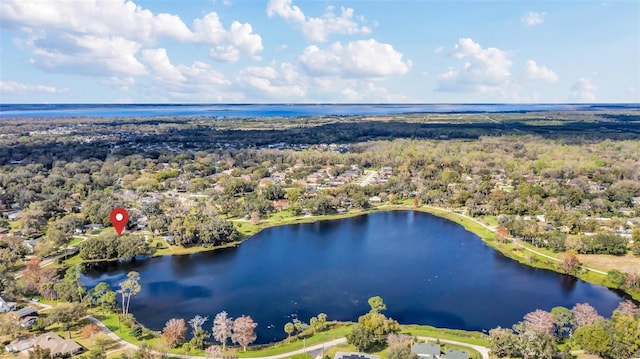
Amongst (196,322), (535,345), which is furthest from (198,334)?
(535,345)

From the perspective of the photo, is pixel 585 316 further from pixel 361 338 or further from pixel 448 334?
pixel 361 338

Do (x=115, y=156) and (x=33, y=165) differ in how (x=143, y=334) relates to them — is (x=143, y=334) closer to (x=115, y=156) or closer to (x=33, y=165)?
(x=33, y=165)

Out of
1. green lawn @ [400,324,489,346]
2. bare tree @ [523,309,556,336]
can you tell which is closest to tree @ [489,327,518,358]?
green lawn @ [400,324,489,346]

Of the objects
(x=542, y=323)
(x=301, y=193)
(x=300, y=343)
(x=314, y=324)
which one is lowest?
→ (x=300, y=343)

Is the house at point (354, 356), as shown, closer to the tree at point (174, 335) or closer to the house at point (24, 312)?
the tree at point (174, 335)

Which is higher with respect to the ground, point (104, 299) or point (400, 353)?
point (400, 353)

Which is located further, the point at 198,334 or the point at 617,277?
the point at 617,277
